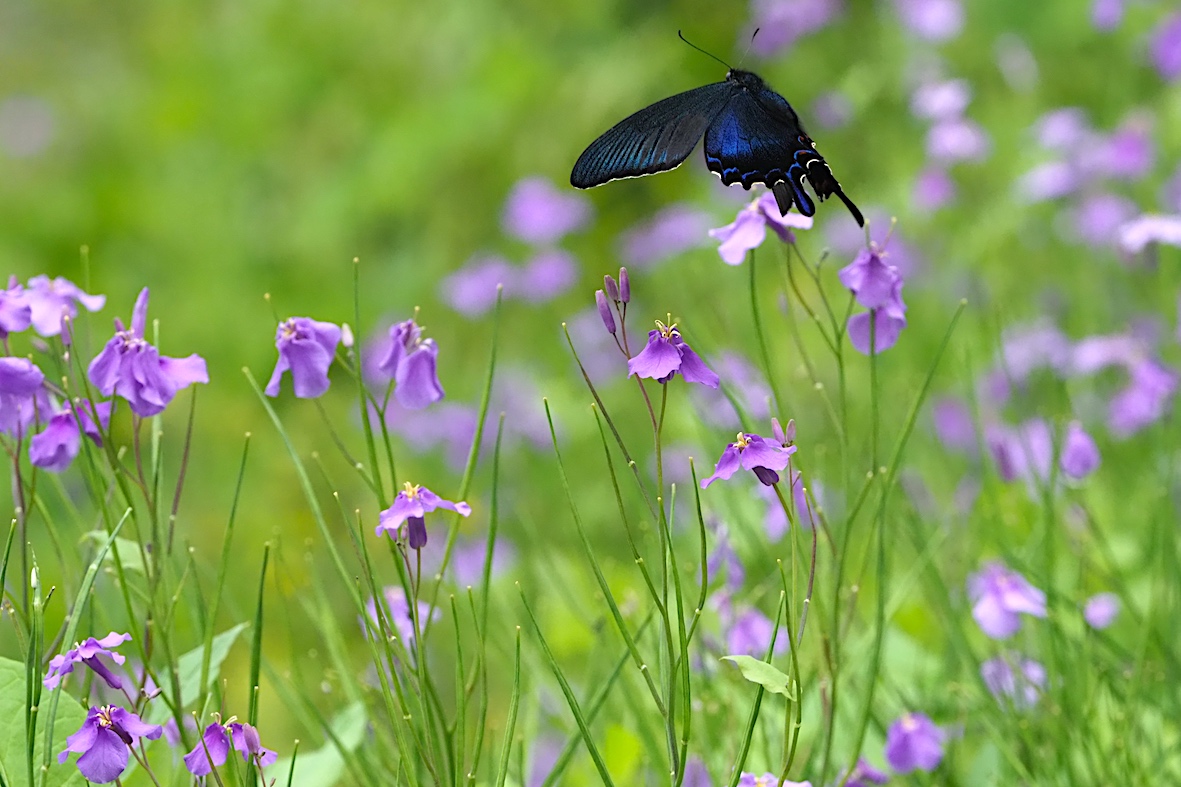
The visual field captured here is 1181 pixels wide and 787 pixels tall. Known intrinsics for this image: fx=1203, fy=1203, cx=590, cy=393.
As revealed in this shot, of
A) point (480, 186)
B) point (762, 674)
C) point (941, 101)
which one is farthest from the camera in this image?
point (480, 186)

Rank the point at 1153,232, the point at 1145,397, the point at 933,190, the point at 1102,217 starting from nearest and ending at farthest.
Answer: the point at 1153,232
the point at 1145,397
the point at 1102,217
the point at 933,190

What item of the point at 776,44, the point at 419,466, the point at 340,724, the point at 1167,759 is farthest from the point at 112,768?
the point at 776,44

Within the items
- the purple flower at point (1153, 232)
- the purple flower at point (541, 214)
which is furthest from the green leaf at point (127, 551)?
the purple flower at point (541, 214)

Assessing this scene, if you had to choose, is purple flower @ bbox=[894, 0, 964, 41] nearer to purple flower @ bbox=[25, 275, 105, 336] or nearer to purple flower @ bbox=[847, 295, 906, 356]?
purple flower @ bbox=[847, 295, 906, 356]

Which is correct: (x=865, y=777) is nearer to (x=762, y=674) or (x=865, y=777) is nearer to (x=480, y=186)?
(x=762, y=674)

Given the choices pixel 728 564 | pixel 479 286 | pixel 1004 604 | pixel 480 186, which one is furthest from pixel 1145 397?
pixel 480 186

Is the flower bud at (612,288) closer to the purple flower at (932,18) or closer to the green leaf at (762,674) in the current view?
the green leaf at (762,674)
